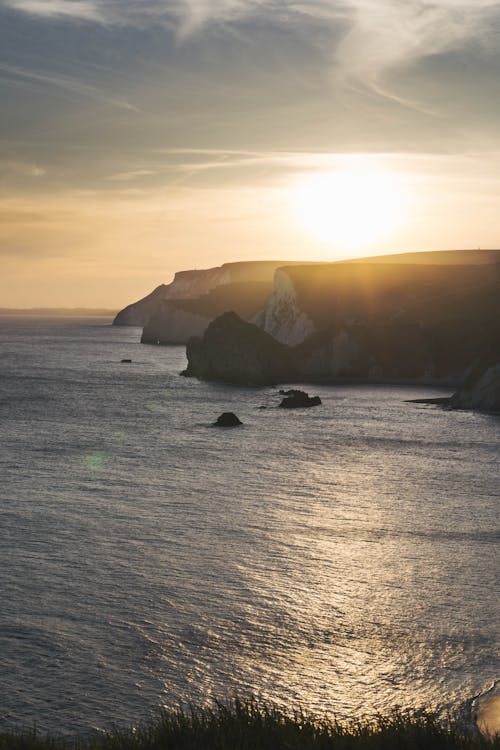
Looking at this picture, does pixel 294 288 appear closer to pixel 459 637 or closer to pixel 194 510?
pixel 194 510

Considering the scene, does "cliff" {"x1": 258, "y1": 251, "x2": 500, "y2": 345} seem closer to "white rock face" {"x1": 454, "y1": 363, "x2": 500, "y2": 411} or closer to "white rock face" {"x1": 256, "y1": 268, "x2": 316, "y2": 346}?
"white rock face" {"x1": 256, "y1": 268, "x2": 316, "y2": 346}

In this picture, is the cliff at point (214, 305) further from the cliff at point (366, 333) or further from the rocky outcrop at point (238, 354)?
the rocky outcrop at point (238, 354)

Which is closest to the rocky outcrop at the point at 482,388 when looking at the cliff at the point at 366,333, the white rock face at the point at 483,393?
the white rock face at the point at 483,393

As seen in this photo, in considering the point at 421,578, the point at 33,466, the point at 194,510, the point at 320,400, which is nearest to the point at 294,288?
the point at 320,400

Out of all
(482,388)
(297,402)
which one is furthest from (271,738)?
(482,388)

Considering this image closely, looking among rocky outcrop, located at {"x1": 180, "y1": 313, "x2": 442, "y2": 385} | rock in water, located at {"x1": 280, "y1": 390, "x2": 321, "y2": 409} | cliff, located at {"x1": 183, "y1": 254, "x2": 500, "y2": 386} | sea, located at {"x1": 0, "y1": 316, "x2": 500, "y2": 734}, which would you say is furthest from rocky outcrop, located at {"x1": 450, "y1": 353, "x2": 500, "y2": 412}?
rocky outcrop, located at {"x1": 180, "y1": 313, "x2": 442, "y2": 385}
